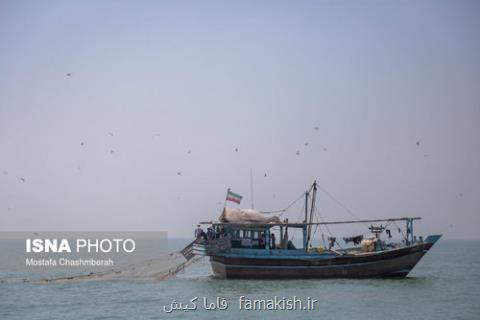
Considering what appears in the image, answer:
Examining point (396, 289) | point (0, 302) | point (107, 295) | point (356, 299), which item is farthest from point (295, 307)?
point (0, 302)

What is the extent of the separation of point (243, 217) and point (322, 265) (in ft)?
19.2

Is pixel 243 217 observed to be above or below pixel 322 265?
above

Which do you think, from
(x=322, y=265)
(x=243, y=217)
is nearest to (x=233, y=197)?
(x=243, y=217)

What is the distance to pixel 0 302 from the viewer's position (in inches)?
1391

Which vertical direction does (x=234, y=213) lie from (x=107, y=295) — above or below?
above

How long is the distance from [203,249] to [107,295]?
6.55 metres

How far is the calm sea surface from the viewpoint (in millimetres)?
30531

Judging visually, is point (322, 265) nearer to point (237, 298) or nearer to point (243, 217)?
point (243, 217)

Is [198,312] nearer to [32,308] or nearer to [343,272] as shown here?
[32,308]

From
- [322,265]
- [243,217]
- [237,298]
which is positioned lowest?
[237,298]

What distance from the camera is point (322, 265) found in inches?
1592

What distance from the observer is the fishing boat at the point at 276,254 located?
39938 millimetres

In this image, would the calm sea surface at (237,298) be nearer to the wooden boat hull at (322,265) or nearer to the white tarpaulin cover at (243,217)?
the wooden boat hull at (322,265)

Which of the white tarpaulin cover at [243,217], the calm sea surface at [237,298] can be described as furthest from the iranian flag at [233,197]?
the calm sea surface at [237,298]
